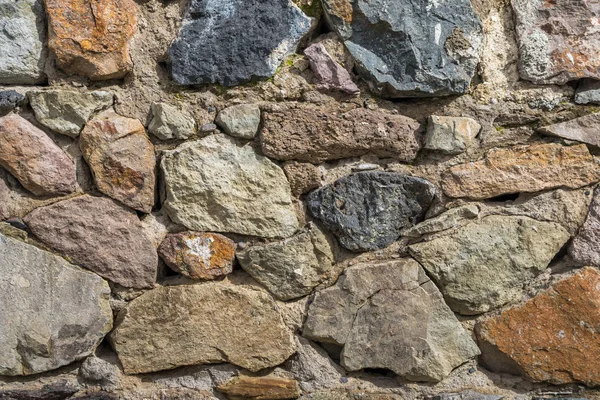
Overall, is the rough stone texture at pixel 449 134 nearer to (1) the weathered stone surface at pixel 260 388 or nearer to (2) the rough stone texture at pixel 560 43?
(2) the rough stone texture at pixel 560 43

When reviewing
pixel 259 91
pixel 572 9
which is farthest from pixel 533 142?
pixel 259 91

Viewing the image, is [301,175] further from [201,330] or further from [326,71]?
[201,330]

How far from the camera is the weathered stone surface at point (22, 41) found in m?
1.55

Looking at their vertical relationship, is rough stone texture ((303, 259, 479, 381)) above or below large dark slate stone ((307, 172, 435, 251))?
below

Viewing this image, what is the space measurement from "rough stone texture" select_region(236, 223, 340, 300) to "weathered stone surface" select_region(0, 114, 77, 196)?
18.0 inches

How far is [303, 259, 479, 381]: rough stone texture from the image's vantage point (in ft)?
5.36

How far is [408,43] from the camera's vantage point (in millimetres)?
1658

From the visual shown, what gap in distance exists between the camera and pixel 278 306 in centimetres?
166

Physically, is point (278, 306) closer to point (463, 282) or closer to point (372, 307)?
point (372, 307)

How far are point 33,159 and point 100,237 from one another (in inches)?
9.2

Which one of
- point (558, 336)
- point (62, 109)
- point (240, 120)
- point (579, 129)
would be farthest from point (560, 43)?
point (62, 109)

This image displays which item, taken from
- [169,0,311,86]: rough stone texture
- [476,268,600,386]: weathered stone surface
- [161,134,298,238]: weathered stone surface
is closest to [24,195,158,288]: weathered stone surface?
[161,134,298,238]: weathered stone surface

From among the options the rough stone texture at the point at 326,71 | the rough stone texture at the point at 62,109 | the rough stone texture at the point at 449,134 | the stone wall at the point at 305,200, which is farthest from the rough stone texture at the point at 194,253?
the rough stone texture at the point at 449,134

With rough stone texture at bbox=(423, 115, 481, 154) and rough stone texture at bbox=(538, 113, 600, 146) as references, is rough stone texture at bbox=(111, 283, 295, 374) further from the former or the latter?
rough stone texture at bbox=(538, 113, 600, 146)
